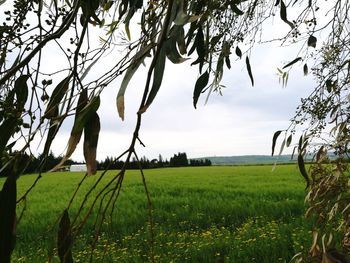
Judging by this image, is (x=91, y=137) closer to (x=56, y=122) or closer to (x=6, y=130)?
(x=56, y=122)

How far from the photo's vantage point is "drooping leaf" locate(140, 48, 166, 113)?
0.55 m

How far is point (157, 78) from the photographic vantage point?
0.58 meters

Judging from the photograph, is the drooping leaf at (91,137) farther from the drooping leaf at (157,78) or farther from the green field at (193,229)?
the green field at (193,229)

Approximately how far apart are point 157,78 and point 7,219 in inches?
10.1

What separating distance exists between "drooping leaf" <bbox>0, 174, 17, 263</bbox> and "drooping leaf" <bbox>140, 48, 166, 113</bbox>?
0.22 metres

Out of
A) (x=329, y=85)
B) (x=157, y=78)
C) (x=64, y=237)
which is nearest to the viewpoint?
(x=157, y=78)

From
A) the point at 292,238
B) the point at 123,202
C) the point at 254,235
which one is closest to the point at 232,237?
the point at 254,235

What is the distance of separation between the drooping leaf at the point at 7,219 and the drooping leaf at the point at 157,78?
22 cm

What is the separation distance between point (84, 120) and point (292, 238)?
13.1 ft

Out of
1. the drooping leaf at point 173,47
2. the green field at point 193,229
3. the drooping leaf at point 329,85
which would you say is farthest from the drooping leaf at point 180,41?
the green field at point 193,229

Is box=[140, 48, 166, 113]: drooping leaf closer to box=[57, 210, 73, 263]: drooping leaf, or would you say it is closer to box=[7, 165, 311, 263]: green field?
box=[57, 210, 73, 263]: drooping leaf

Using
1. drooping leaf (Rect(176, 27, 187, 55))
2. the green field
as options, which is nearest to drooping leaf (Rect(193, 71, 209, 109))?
drooping leaf (Rect(176, 27, 187, 55))

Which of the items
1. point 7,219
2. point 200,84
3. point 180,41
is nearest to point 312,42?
point 200,84

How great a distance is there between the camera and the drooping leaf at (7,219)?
57 cm
